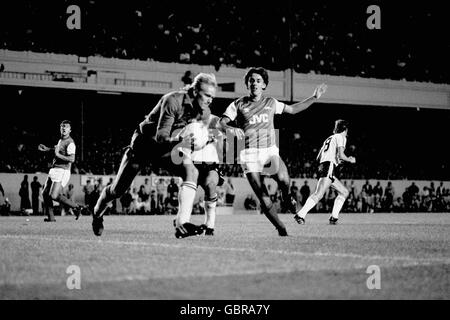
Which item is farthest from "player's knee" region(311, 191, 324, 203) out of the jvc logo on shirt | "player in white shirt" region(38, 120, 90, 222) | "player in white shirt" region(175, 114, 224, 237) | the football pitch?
the football pitch

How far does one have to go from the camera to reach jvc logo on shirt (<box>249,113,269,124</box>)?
11.2 m

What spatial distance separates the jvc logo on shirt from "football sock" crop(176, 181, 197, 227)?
78.7 inches

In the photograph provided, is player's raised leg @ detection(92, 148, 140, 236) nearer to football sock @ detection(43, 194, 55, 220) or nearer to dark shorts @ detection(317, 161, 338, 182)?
dark shorts @ detection(317, 161, 338, 182)

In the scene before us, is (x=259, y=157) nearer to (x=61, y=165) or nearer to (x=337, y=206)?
(x=337, y=206)

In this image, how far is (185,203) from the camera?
939 centimetres

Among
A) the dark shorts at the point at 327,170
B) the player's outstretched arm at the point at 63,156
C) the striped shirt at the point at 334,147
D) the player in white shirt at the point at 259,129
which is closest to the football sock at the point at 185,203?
the player in white shirt at the point at 259,129

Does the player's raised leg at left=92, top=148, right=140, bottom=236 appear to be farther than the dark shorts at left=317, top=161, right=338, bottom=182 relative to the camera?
No

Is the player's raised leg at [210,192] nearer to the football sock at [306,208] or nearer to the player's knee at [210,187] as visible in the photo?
the player's knee at [210,187]

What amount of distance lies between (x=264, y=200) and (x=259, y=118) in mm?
1301

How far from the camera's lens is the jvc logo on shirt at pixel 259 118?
11.2m

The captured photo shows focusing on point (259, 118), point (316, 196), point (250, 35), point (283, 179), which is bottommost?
point (316, 196)

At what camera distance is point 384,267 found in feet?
21.8

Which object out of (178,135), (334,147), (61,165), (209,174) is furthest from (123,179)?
(334,147)
